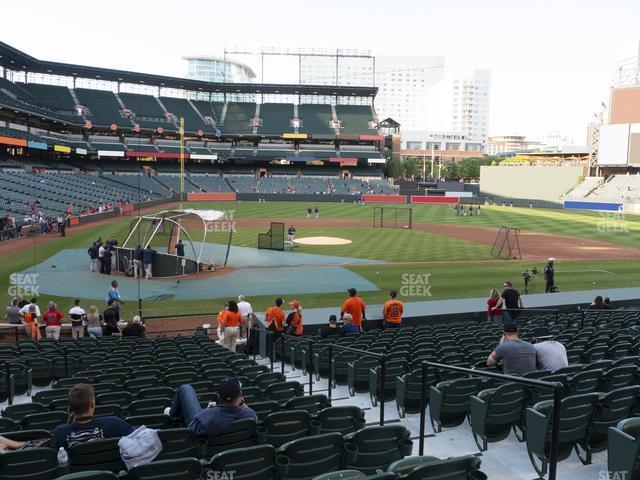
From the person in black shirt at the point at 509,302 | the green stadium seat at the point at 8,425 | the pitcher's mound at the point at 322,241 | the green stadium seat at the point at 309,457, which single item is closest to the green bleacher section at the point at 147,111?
the pitcher's mound at the point at 322,241

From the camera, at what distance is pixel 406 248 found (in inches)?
1481

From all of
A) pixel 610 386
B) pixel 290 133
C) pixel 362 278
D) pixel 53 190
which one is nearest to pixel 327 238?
pixel 362 278

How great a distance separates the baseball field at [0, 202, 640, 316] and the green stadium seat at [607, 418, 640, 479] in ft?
58.6

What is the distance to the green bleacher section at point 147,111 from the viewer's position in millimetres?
91069

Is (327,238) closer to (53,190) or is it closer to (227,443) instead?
(53,190)

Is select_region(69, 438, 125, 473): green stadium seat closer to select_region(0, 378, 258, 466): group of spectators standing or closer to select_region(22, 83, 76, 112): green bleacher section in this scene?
select_region(0, 378, 258, 466): group of spectators standing

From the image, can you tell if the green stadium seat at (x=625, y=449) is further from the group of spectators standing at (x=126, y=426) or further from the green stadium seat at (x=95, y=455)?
the green stadium seat at (x=95, y=455)

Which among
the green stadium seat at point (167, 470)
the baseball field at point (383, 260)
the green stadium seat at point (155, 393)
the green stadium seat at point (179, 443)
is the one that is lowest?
the baseball field at point (383, 260)

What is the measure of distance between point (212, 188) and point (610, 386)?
8107 centimetres

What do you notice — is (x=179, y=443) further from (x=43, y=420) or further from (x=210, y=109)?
(x=210, y=109)

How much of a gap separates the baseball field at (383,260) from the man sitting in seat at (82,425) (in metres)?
16.6

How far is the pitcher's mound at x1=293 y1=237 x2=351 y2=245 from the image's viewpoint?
4044 cm

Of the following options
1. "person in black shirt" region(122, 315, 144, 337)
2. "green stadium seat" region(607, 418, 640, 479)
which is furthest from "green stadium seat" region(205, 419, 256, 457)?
"person in black shirt" region(122, 315, 144, 337)

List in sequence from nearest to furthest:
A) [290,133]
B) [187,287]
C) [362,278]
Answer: [187,287], [362,278], [290,133]
